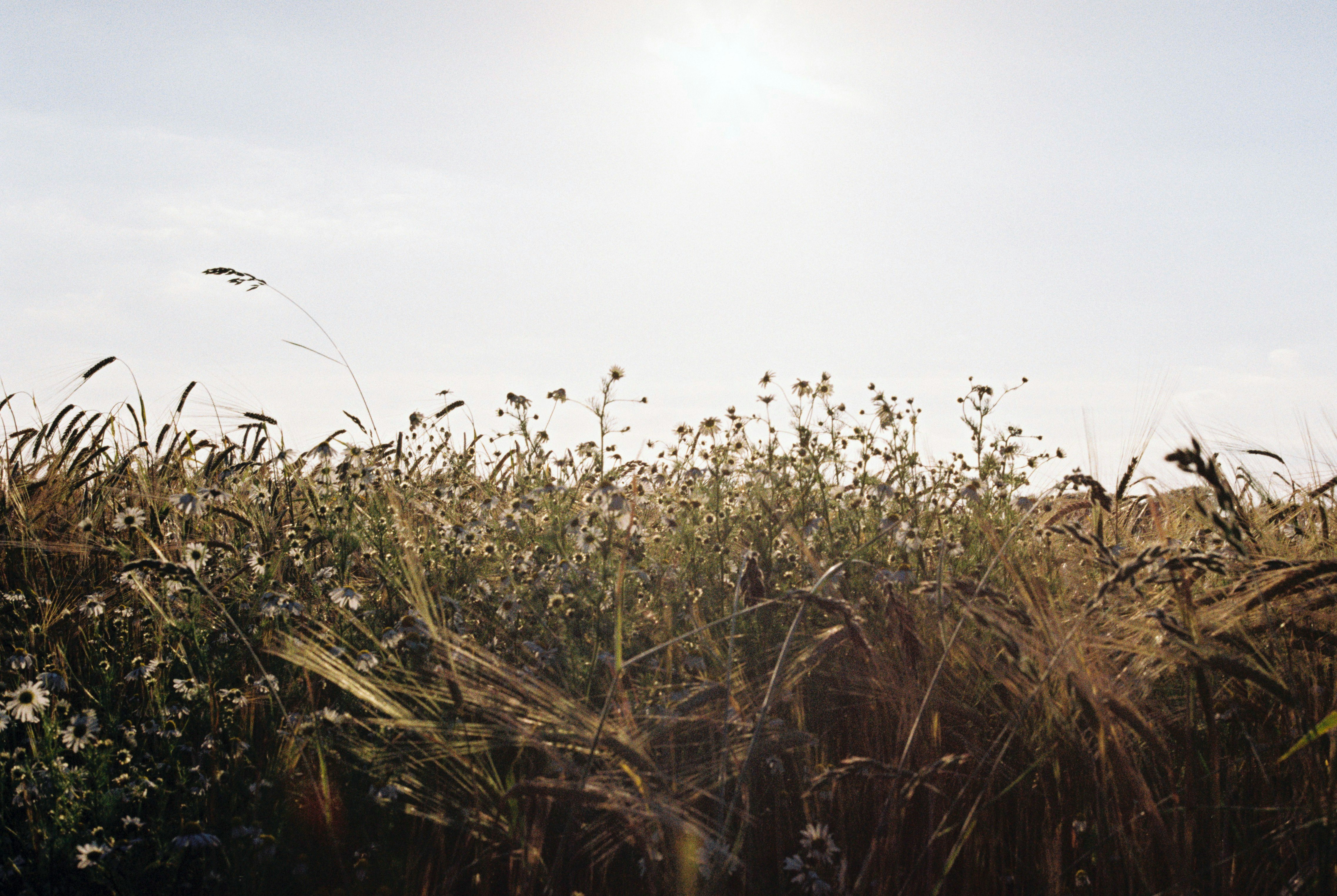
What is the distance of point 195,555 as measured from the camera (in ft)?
10.8

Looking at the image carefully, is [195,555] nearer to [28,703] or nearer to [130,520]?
[28,703]

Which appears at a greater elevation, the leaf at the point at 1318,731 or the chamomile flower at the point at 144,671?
the chamomile flower at the point at 144,671

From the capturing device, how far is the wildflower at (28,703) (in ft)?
8.41

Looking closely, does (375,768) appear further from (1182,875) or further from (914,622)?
(1182,875)

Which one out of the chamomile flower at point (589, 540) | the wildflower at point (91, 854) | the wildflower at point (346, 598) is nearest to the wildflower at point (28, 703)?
the wildflower at point (91, 854)

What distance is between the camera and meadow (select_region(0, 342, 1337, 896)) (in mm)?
1950

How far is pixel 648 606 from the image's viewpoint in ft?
10.5

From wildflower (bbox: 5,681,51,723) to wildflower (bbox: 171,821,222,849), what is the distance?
2.38 ft

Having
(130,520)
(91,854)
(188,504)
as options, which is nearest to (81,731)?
(91,854)

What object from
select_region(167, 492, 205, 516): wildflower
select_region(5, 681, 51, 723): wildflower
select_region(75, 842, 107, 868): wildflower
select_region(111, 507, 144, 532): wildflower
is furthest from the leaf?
select_region(111, 507, 144, 532): wildflower

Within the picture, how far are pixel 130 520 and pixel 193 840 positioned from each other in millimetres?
2317

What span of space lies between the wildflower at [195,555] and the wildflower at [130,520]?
0.41m

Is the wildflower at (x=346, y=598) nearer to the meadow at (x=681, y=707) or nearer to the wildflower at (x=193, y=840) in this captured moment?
Answer: the meadow at (x=681, y=707)

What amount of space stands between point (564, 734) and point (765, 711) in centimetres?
46
